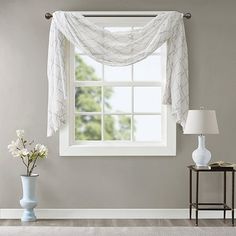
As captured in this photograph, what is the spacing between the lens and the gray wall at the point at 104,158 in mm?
7051

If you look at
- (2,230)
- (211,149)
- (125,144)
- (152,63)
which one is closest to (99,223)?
(125,144)

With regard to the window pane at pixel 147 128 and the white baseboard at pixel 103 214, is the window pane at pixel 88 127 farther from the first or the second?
the white baseboard at pixel 103 214

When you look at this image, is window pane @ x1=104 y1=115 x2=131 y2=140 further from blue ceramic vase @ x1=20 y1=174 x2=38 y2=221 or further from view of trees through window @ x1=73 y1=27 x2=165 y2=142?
blue ceramic vase @ x1=20 y1=174 x2=38 y2=221

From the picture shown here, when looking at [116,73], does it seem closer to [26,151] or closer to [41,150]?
[41,150]

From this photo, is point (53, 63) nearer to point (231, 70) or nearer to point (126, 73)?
point (126, 73)

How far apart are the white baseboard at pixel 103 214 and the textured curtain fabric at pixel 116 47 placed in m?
0.97

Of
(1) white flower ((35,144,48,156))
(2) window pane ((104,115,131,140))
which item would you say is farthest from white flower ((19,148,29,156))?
(2) window pane ((104,115,131,140))

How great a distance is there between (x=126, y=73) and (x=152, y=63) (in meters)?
0.37

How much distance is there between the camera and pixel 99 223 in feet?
22.2

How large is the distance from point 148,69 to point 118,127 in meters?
4.08

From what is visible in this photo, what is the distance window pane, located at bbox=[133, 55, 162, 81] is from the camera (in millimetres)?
7453

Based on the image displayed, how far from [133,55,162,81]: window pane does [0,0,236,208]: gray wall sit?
58 cm

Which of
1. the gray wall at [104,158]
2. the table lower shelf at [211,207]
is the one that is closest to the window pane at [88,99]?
the gray wall at [104,158]

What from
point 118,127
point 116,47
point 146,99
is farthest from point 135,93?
point 118,127
